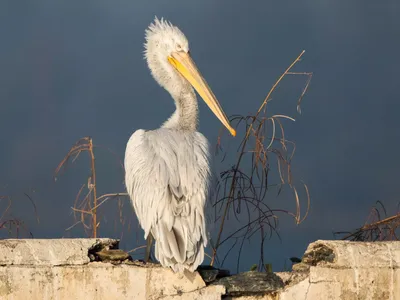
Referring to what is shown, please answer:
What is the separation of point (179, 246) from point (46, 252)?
3.40ft

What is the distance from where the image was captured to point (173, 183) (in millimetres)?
5898

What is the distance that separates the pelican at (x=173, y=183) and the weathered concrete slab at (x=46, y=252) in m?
0.52

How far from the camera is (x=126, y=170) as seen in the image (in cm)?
638

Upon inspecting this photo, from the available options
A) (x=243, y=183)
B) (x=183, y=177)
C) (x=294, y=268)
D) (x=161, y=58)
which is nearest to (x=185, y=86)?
(x=161, y=58)

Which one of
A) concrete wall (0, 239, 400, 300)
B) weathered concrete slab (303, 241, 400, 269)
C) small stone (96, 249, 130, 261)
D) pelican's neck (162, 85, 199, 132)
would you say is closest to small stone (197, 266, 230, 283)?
concrete wall (0, 239, 400, 300)

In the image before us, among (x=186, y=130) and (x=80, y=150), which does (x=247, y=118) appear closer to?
(x=186, y=130)

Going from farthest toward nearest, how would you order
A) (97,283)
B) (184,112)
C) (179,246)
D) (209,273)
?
(184,112) < (209,273) < (97,283) < (179,246)

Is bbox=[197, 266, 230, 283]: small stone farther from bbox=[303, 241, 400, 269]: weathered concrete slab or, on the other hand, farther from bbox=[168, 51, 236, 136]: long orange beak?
bbox=[168, 51, 236, 136]: long orange beak

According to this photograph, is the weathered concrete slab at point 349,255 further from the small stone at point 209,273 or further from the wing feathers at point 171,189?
the wing feathers at point 171,189

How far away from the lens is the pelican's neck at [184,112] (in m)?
6.84

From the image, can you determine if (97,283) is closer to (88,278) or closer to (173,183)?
(88,278)

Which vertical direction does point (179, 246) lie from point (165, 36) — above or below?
below

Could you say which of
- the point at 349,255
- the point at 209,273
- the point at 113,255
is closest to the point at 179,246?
the point at 209,273

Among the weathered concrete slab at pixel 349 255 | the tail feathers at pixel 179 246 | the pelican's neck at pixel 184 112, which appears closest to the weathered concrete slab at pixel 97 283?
the tail feathers at pixel 179 246
